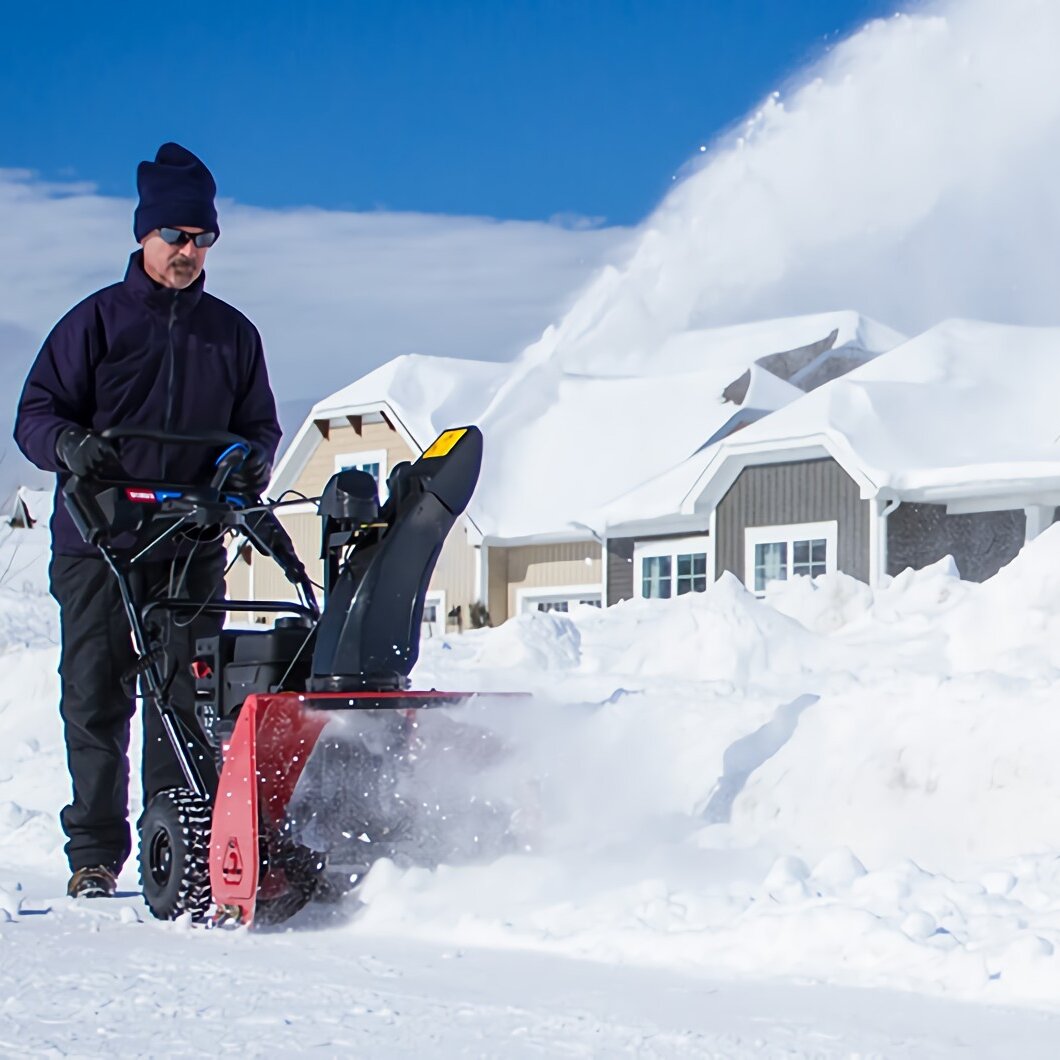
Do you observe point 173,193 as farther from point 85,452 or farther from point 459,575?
point 459,575

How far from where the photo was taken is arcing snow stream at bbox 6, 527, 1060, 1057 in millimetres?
2871

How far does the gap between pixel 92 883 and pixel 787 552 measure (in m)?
16.7

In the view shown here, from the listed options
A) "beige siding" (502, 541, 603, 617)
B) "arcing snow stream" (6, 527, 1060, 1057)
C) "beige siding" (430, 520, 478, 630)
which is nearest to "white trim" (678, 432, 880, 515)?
"beige siding" (502, 541, 603, 617)

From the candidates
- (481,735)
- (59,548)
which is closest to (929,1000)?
(481,735)

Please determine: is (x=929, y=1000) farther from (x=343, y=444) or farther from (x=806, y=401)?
(x=343, y=444)

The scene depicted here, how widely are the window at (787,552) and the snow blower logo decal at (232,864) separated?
1657 centimetres

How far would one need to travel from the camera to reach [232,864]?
405cm

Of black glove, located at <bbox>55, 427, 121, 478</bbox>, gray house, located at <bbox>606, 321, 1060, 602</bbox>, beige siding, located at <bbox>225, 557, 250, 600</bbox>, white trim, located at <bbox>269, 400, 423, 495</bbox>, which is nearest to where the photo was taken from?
black glove, located at <bbox>55, 427, 121, 478</bbox>

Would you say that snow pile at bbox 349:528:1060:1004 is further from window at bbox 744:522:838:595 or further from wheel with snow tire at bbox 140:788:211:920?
window at bbox 744:522:838:595

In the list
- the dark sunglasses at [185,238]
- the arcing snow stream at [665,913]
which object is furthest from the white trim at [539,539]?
the dark sunglasses at [185,238]

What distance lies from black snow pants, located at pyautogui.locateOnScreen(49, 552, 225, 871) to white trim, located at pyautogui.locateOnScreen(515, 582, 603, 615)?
61.6 feet

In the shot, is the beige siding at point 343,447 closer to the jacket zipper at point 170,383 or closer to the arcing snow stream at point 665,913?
the arcing snow stream at point 665,913

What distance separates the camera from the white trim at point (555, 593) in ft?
78.5

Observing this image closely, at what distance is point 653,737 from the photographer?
19.6 feet
